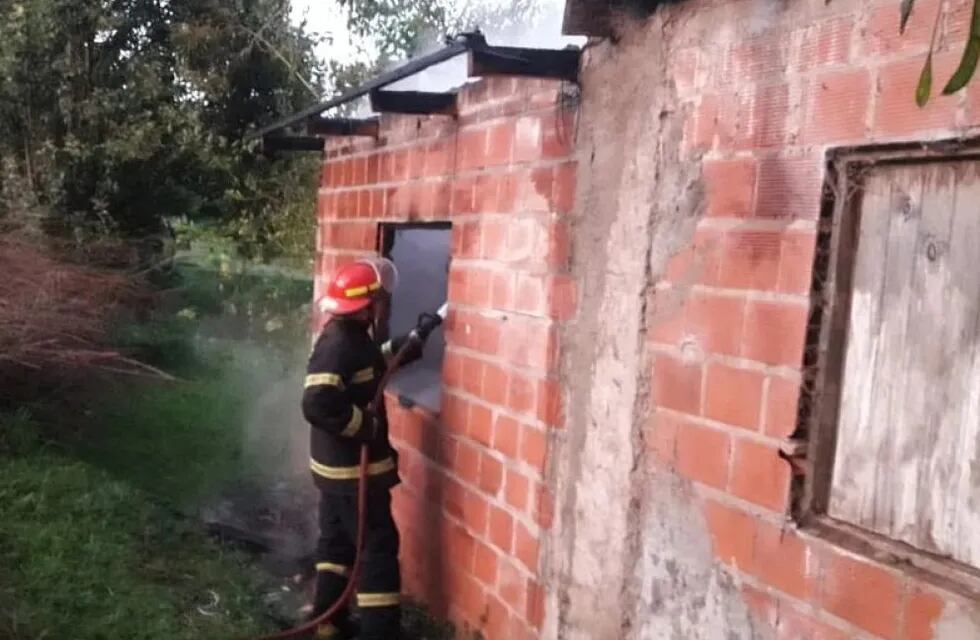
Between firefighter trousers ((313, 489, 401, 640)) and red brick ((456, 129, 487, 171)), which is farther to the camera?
firefighter trousers ((313, 489, 401, 640))

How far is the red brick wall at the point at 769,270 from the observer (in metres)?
2.09

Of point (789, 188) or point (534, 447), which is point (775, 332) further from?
point (534, 447)

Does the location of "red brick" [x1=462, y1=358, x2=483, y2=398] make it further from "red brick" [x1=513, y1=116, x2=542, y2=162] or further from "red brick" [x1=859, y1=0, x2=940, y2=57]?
"red brick" [x1=859, y1=0, x2=940, y2=57]

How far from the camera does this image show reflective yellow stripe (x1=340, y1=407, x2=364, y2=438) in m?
4.43

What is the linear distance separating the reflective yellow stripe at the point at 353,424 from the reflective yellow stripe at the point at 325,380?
0.47 feet

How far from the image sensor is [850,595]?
2180 mm

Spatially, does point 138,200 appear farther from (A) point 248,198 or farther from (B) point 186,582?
(B) point 186,582

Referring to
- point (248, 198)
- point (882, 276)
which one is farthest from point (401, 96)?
point (248, 198)

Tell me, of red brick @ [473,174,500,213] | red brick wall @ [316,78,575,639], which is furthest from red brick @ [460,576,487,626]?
red brick @ [473,174,500,213]

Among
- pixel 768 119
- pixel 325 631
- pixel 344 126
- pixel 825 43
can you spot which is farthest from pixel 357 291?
pixel 825 43

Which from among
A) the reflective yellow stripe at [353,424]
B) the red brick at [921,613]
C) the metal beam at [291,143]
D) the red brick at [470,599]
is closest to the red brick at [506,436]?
the red brick at [470,599]

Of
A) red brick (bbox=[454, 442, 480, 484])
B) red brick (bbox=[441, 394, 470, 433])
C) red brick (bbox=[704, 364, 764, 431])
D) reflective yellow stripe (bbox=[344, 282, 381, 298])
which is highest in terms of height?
reflective yellow stripe (bbox=[344, 282, 381, 298])

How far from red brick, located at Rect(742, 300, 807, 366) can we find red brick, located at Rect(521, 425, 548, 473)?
1219 mm

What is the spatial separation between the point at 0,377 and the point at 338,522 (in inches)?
198
